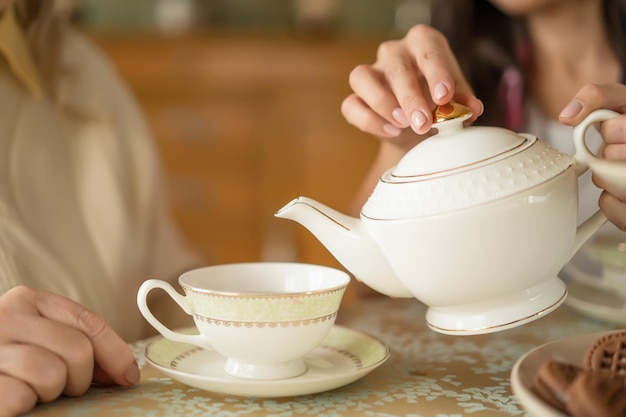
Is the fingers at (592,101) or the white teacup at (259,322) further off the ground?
the fingers at (592,101)

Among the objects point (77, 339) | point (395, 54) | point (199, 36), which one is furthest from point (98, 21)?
point (77, 339)

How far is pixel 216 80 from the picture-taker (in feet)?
8.99

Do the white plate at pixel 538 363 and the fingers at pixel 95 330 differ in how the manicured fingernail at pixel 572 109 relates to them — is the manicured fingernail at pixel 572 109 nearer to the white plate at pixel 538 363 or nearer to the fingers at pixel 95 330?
the white plate at pixel 538 363

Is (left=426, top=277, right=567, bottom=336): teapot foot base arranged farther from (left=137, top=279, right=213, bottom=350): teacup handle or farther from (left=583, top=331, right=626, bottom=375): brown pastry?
(left=137, top=279, right=213, bottom=350): teacup handle

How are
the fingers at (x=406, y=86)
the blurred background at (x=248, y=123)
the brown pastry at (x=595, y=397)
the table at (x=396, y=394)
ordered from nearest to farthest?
the brown pastry at (x=595, y=397), the table at (x=396, y=394), the fingers at (x=406, y=86), the blurred background at (x=248, y=123)

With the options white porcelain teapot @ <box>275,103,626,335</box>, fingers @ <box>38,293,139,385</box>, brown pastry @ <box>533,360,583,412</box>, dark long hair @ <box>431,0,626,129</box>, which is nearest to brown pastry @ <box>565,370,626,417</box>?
brown pastry @ <box>533,360,583,412</box>

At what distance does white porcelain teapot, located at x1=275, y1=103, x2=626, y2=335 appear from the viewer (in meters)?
0.54

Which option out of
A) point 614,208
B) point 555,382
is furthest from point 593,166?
point 555,382

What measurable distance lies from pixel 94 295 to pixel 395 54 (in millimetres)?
495

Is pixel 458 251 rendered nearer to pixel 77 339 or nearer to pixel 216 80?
pixel 77 339

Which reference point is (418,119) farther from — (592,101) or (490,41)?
(490,41)

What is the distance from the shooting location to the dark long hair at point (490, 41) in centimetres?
139

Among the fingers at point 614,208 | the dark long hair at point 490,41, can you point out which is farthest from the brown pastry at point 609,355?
the dark long hair at point 490,41

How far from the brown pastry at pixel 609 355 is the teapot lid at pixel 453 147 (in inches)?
6.2
